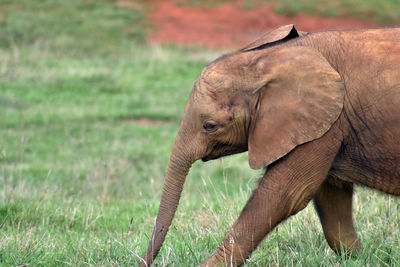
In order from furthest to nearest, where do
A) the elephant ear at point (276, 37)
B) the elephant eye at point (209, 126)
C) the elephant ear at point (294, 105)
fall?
the elephant ear at point (276, 37) → the elephant eye at point (209, 126) → the elephant ear at point (294, 105)

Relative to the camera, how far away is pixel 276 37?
15.0 ft

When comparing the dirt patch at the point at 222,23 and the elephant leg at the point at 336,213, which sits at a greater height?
the elephant leg at the point at 336,213

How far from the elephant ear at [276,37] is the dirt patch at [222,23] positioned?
55.1 feet

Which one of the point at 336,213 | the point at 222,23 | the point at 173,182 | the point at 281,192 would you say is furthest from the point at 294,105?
the point at 222,23

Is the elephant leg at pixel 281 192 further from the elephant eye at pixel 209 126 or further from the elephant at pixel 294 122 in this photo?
the elephant eye at pixel 209 126

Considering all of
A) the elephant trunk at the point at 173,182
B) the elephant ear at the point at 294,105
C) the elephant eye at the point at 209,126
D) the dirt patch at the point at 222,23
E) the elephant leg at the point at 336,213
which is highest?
the elephant ear at the point at 294,105

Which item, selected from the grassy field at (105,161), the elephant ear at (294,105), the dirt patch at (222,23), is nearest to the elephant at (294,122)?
the elephant ear at (294,105)

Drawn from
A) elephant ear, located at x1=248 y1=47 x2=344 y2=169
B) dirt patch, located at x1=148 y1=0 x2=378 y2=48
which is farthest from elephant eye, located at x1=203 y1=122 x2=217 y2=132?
dirt patch, located at x1=148 y1=0 x2=378 y2=48

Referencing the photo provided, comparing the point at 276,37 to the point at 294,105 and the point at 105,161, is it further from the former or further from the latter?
the point at 105,161

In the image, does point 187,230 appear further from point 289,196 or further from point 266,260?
point 289,196

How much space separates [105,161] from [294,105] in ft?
20.2

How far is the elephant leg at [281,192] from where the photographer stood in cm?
427

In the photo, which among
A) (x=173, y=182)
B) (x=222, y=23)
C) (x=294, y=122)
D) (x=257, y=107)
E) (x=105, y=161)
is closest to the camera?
(x=294, y=122)

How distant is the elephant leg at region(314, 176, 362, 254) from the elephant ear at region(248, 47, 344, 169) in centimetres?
90
